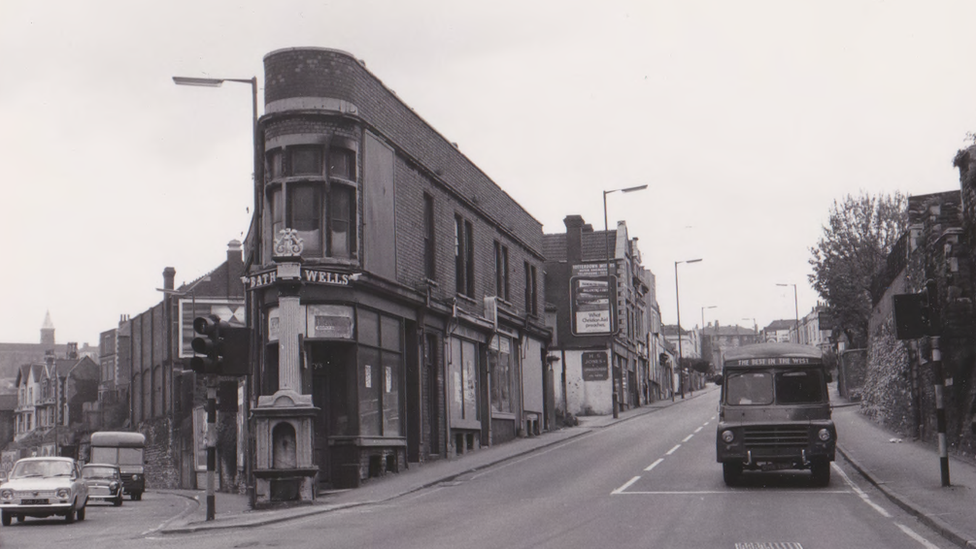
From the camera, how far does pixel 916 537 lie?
39.3 feet

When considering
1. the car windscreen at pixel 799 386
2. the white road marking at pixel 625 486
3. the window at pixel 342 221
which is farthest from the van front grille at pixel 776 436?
the window at pixel 342 221

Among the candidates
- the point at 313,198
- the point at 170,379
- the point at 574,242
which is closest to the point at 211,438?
the point at 313,198

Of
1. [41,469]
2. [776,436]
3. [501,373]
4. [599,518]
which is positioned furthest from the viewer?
[501,373]

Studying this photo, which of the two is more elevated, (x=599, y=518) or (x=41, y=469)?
(x=41, y=469)

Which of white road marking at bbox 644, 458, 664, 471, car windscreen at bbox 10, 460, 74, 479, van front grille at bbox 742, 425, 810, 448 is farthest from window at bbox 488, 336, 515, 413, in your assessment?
van front grille at bbox 742, 425, 810, 448

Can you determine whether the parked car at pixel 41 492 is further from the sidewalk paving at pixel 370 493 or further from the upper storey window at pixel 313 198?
the upper storey window at pixel 313 198

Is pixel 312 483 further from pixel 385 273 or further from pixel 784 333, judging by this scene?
pixel 784 333

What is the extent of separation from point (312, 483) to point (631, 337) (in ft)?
163

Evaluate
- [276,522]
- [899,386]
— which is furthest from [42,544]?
[899,386]

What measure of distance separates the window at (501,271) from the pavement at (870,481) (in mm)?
6325

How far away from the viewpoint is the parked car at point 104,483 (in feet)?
106

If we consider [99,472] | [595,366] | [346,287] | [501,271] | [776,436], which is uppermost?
[501,271]

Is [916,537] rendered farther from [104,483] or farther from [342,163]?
[104,483]

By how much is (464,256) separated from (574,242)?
27618 mm
